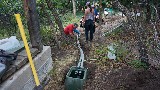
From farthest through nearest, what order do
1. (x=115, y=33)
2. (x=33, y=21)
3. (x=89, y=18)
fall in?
1. (x=115, y=33)
2. (x=89, y=18)
3. (x=33, y=21)

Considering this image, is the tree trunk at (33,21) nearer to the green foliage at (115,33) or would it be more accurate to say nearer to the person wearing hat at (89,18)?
the person wearing hat at (89,18)

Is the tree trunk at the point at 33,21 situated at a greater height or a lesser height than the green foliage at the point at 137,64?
greater

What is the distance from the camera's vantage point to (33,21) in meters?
5.32

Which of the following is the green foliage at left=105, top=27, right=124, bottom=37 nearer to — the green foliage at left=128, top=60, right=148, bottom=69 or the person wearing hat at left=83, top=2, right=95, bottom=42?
the person wearing hat at left=83, top=2, right=95, bottom=42

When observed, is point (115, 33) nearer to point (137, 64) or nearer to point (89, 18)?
point (89, 18)

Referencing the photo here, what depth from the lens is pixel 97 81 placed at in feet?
21.1

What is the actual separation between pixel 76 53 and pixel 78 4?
11.2 meters

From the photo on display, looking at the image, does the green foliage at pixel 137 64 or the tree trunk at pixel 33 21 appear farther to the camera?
the green foliage at pixel 137 64

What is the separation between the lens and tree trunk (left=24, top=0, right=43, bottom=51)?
5.25 meters

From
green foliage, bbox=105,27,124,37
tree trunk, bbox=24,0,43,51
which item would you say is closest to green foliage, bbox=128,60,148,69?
tree trunk, bbox=24,0,43,51

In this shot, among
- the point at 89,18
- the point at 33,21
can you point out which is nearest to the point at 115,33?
the point at 89,18

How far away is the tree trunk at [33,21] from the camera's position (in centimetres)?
525

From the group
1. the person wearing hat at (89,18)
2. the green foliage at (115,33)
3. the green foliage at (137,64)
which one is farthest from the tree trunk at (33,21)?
the green foliage at (115,33)

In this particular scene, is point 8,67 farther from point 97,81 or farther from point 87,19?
point 87,19
